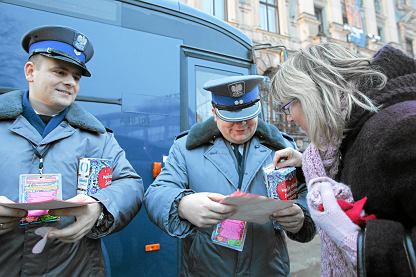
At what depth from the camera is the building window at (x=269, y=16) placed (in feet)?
47.7

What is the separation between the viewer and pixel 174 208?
1505 mm

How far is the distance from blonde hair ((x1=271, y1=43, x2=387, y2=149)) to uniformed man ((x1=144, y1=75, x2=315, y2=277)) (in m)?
0.42

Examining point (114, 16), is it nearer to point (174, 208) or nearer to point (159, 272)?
point (174, 208)

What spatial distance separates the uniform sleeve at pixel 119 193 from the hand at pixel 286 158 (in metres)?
0.72

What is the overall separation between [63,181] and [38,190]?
0.16 meters

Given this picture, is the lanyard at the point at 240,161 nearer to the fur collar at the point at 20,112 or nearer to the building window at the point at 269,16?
the fur collar at the point at 20,112

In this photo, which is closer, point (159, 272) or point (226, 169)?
point (226, 169)

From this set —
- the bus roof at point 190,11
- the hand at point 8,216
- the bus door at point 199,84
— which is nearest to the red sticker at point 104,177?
the hand at point 8,216

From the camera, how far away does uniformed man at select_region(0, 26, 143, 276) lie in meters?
1.39

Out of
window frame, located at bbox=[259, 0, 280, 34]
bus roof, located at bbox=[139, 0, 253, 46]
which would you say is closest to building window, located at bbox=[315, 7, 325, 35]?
window frame, located at bbox=[259, 0, 280, 34]

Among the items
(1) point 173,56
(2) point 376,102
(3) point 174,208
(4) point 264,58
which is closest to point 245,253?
(3) point 174,208

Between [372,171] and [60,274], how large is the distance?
135 centimetres

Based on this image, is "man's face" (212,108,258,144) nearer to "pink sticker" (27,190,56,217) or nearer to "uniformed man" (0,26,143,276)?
"uniformed man" (0,26,143,276)

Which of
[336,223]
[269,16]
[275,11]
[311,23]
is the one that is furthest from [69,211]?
[311,23]
